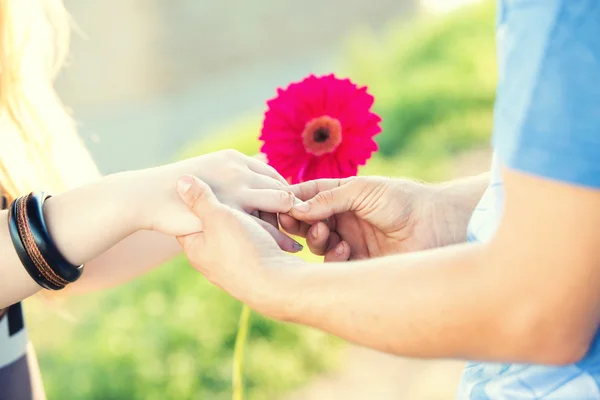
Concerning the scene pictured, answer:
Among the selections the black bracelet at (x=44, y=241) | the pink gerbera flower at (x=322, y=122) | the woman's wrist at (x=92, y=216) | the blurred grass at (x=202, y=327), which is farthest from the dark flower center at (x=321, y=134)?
the blurred grass at (x=202, y=327)

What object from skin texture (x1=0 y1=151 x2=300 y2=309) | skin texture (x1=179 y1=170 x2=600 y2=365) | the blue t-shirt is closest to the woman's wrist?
skin texture (x1=0 y1=151 x2=300 y2=309)

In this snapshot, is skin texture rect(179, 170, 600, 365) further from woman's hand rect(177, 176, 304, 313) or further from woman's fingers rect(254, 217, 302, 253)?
woman's fingers rect(254, 217, 302, 253)

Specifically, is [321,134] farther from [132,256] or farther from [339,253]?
[132,256]

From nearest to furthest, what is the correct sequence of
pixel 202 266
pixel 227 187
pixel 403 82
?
pixel 202 266, pixel 227 187, pixel 403 82

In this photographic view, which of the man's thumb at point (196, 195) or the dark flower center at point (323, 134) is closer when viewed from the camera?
the man's thumb at point (196, 195)

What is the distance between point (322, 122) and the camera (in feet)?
3.36

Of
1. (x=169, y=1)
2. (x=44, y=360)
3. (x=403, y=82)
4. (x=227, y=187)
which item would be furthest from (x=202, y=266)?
(x=169, y=1)

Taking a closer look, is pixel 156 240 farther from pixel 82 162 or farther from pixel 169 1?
pixel 169 1

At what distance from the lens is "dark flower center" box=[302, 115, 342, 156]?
1022 mm

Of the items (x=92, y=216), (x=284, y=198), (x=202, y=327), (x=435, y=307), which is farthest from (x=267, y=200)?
(x=202, y=327)

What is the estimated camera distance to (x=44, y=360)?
2.33 metres

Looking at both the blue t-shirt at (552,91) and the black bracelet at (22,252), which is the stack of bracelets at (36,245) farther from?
the blue t-shirt at (552,91)

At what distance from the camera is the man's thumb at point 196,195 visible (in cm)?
91

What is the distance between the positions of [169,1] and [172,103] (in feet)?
4.89
